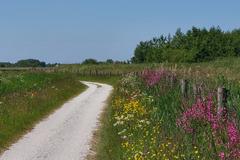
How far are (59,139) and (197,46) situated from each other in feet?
326

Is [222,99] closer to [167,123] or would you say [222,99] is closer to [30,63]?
[167,123]

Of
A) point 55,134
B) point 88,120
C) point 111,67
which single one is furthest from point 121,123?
point 111,67

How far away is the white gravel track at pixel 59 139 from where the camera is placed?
47.3ft

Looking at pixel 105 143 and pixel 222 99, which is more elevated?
pixel 222 99

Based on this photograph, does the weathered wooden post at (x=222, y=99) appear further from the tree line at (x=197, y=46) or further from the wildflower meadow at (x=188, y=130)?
the tree line at (x=197, y=46)

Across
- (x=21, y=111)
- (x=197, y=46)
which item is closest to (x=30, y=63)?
(x=197, y=46)

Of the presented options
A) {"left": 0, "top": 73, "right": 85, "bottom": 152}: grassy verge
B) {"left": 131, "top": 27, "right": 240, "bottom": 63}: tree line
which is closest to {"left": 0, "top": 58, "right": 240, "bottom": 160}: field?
{"left": 0, "top": 73, "right": 85, "bottom": 152}: grassy verge

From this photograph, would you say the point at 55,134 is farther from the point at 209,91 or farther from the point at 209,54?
Answer: the point at 209,54

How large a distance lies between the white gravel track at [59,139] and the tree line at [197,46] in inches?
3374

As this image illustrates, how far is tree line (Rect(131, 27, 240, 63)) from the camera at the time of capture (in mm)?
110938

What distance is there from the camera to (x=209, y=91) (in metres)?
15.8

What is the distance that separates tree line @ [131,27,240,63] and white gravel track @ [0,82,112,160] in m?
85.7

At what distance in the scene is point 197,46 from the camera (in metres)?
115

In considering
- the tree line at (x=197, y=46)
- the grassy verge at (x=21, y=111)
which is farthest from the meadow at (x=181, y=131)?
the tree line at (x=197, y=46)
